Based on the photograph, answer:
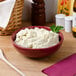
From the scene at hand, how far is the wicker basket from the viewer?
101 centimetres

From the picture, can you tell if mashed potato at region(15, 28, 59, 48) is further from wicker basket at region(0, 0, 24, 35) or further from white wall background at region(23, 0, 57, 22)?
white wall background at region(23, 0, 57, 22)

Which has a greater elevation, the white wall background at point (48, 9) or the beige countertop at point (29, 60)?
the white wall background at point (48, 9)

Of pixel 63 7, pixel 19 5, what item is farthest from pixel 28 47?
pixel 63 7

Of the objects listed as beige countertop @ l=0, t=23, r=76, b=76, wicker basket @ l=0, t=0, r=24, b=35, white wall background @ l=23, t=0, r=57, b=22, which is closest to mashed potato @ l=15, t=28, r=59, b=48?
beige countertop @ l=0, t=23, r=76, b=76

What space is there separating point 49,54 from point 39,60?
5cm

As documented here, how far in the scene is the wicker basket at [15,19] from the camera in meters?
1.01

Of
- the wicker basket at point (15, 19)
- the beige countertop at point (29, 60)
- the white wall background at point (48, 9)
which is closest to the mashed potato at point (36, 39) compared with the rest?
the beige countertop at point (29, 60)

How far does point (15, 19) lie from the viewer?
104cm

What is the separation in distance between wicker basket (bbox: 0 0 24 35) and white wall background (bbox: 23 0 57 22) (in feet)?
0.72

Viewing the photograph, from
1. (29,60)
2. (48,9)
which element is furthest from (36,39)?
(48,9)

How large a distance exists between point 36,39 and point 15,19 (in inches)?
9.9

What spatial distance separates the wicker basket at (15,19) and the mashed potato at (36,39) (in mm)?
171

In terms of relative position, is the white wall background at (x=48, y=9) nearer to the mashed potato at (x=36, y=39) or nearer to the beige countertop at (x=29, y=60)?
the beige countertop at (x=29, y=60)

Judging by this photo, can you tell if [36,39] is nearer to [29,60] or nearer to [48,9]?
[29,60]
